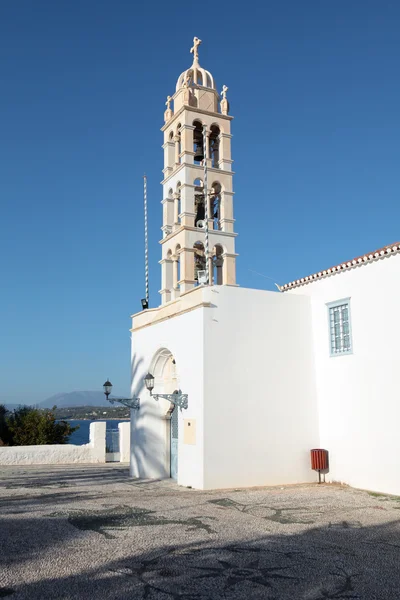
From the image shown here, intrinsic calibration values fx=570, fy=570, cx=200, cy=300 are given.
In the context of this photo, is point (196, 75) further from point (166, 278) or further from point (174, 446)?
point (174, 446)

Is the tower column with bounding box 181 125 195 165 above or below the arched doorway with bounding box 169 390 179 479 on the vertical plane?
above

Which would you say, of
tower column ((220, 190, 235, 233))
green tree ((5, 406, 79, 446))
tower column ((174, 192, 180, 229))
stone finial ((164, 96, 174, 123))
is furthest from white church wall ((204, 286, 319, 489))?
green tree ((5, 406, 79, 446))

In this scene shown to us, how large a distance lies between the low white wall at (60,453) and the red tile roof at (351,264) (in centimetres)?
1001

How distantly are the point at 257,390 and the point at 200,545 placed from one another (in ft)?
21.4

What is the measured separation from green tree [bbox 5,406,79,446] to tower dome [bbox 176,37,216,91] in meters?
14.3

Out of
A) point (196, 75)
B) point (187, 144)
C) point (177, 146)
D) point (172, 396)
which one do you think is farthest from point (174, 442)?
point (196, 75)

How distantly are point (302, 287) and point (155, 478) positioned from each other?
6782 mm

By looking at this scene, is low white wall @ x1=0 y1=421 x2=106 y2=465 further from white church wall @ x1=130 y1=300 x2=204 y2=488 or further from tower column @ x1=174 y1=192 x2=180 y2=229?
tower column @ x1=174 y1=192 x2=180 y2=229

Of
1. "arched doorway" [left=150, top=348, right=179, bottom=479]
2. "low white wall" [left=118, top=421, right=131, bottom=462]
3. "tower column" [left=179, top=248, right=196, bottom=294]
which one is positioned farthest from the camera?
"low white wall" [left=118, top=421, right=131, bottom=462]

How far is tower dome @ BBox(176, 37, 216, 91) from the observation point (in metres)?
18.7

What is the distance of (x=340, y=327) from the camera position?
14.2 metres

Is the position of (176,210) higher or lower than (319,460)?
higher

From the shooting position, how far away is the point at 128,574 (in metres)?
6.32

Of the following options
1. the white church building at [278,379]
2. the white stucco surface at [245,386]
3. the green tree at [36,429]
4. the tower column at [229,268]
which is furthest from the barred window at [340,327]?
the green tree at [36,429]
